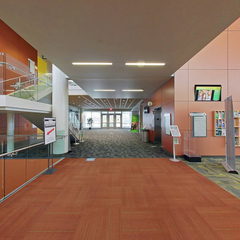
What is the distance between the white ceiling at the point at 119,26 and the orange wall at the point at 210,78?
230cm

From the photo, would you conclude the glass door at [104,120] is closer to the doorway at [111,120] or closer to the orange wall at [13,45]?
the doorway at [111,120]

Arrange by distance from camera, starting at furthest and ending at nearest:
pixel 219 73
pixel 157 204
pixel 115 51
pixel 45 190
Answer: pixel 219 73 → pixel 115 51 → pixel 45 190 → pixel 157 204

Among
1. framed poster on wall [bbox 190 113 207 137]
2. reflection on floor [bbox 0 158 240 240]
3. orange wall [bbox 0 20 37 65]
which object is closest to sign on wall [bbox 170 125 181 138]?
framed poster on wall [bbox 190 113 207 137]

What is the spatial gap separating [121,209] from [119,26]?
335 cm

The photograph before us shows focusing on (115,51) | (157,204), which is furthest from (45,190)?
(115,51)

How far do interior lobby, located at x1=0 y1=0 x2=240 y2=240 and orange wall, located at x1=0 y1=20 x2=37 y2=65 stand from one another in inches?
171

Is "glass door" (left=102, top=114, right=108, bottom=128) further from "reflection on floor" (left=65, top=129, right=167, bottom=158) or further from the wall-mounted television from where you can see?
the wall-mounted television

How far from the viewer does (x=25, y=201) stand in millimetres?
2883

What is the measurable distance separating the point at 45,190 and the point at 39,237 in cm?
146

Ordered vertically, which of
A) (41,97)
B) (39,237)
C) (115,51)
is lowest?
(39,237)

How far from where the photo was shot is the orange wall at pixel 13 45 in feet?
28.9

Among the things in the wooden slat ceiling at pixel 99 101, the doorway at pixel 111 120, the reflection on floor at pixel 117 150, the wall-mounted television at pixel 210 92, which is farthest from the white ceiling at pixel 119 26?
the doorway at pixel 111 120

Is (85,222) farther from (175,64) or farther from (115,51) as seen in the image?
(175,64)

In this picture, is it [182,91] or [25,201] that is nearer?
[25,201]
